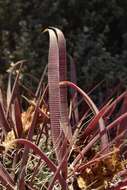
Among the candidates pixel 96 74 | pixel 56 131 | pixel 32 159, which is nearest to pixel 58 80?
pixel 56 131

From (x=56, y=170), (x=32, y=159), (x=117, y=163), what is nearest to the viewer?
(x=56, y=170)

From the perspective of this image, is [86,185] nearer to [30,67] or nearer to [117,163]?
[117,163]

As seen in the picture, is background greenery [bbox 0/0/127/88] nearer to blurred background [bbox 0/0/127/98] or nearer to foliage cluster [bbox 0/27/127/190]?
blurred background [bbox 0/0/127/98]

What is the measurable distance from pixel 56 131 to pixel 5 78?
7.92ft

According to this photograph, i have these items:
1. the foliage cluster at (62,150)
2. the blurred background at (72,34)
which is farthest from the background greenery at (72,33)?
the foliage cluster at (62,150)

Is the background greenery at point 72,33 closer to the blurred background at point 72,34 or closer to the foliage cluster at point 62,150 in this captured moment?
the blurred background at point 72,34

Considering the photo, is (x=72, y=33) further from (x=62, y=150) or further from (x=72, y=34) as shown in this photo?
(x=62, y=150)

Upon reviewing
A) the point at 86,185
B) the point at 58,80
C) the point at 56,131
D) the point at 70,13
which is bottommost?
the point at 86,185

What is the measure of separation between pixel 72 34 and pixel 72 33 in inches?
1.0

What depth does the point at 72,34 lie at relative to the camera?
13.3ft

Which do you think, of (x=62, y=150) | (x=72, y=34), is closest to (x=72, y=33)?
(x=72, y=34)

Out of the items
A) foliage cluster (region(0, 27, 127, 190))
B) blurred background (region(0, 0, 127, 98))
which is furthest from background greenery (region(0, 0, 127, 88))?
foliage cluster (region(0, 27, 127, 190))

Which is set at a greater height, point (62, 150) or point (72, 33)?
point (72, 33)

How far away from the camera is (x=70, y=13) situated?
411cm
